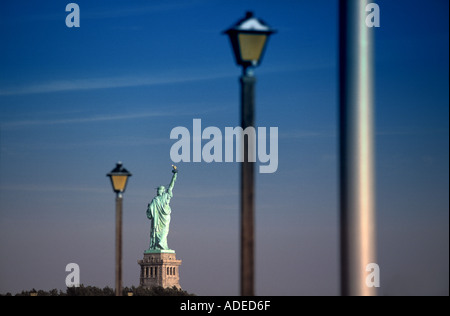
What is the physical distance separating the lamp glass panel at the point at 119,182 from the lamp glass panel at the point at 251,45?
1158 centimetres

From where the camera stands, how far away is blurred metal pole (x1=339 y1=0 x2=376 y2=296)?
6613 millimetres

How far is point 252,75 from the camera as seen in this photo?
988cm

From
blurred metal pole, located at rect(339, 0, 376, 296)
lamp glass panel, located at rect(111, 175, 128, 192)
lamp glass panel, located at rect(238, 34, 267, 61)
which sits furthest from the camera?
lamp glass panel, located at rect(111, 175, 128, 192)

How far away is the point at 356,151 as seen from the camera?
21.9 ft

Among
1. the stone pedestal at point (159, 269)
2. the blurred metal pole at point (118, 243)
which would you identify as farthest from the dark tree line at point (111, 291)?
the blurred metal pole at point (118, 243)

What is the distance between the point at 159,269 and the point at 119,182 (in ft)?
182

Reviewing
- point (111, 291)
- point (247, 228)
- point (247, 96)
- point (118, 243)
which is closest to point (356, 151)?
point (247, 228)

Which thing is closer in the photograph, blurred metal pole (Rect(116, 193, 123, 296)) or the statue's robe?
blurred metal pole (Rect(116, 193, 123, 296))

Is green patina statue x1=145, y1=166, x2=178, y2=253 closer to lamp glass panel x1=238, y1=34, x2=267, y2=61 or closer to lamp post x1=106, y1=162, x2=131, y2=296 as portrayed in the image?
lamp post x1=106, y1=162, x2=131, y2=296

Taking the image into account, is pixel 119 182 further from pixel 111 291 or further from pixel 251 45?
pixel 111 291

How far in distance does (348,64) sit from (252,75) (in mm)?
3170

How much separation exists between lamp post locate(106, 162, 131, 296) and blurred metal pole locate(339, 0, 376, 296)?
47.5 feet

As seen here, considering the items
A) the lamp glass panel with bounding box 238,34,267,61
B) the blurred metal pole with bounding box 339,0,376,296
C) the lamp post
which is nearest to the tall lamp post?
the lamp glass panel with bounding box 238,34,267,61

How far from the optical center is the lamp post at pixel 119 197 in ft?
68.7
